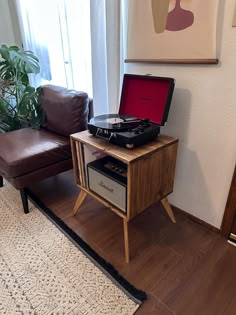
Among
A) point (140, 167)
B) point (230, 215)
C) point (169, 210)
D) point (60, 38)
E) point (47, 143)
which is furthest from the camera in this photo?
point (60, 38)

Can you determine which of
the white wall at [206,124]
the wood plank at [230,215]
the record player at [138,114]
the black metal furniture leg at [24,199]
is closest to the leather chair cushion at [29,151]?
the black metal furniture leg at [24,199]

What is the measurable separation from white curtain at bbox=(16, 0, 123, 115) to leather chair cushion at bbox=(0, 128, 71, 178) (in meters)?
0.44

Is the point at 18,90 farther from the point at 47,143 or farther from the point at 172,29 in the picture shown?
the point at 172,29

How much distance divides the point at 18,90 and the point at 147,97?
61.8 inches

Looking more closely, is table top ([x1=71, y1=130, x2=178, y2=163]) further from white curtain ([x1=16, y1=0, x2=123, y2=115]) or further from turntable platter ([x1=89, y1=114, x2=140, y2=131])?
white curtain ([x1=16, y1=0, x2=123, y2=115])

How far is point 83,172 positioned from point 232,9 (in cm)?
115

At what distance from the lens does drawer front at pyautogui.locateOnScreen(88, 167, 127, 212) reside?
45.4 inches

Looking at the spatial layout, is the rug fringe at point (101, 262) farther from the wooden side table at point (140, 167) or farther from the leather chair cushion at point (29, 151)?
the leather chair cushion at point (29, 151)

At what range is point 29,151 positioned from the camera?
1.57m

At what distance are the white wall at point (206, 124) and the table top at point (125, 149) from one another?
22 centimetres

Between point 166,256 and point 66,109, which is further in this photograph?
point 66,109

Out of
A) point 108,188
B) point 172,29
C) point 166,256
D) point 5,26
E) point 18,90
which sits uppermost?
point 5,26

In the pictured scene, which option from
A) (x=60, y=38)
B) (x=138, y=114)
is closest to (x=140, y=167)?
(x=138, y=114)

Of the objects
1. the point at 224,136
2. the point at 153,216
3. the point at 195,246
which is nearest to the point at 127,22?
the point at 224,136
